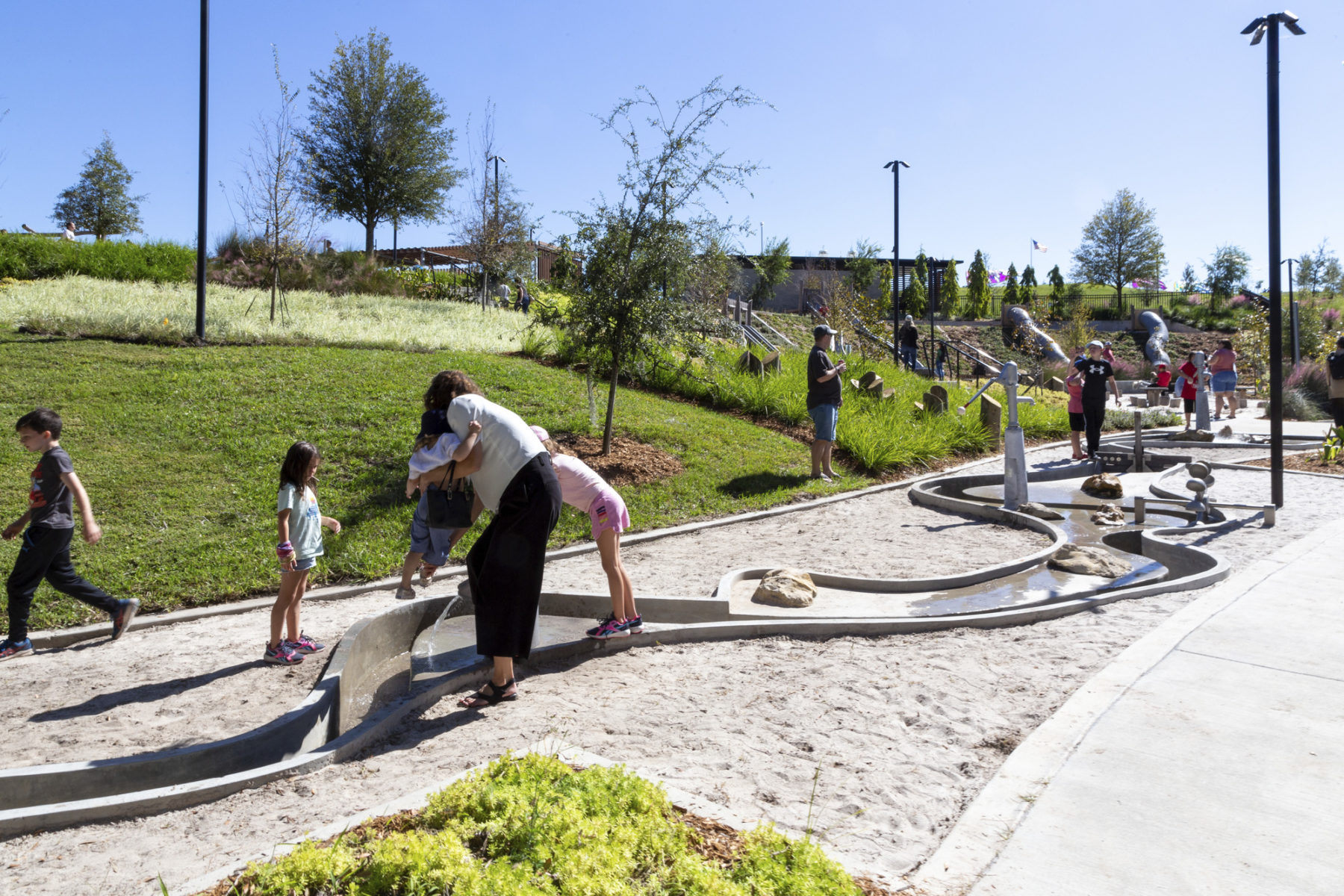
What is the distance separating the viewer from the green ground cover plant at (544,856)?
2.35 meters

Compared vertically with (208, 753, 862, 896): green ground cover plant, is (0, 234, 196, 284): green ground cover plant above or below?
above

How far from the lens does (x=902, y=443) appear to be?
13.0m

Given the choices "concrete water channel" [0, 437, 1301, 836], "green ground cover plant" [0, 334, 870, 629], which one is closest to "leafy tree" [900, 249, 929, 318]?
"green ground cover plant" [0, 334, 870, 629]

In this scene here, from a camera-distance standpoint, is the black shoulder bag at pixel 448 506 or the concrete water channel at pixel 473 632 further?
the black shoulder bag at pixel 448 506

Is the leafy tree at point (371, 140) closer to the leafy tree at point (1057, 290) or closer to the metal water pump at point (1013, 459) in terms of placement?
the metal water pump at point (1013, 459)

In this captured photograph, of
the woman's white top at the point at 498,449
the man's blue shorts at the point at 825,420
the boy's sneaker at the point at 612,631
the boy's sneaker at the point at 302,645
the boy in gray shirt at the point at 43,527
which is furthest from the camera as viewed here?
the man's blue shorts at the point at 825,420

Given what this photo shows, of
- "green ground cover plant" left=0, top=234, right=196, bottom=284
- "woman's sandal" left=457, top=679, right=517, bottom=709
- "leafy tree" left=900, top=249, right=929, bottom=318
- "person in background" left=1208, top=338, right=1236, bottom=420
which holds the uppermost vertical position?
"leafy tree" left=900, top=249, right=929, bottom=318

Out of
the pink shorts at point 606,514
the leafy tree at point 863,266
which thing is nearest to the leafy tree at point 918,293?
the leafy tree at point 863,266

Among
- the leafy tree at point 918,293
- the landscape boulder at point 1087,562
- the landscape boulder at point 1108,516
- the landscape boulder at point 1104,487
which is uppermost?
the leafy tree at point 918,293

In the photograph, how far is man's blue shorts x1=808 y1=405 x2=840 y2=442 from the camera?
428 inches

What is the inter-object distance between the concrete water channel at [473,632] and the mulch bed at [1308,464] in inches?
175

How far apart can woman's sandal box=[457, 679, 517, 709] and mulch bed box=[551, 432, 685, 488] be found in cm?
564

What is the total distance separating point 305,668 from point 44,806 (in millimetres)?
1960

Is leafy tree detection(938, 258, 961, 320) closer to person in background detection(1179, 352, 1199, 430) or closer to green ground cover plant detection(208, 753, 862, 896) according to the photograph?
person in background detection(1179, 352, 1199, 430)
